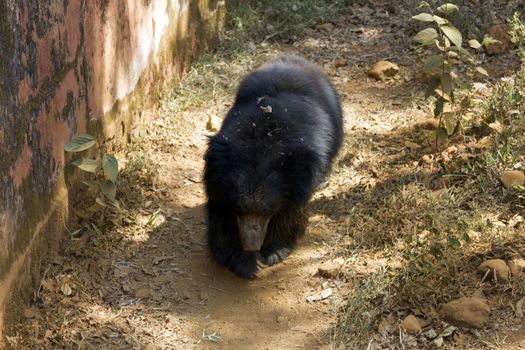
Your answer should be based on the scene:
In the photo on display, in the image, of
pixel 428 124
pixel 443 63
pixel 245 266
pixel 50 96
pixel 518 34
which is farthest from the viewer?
pixel 518 34

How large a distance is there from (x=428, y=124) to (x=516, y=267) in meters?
1.90

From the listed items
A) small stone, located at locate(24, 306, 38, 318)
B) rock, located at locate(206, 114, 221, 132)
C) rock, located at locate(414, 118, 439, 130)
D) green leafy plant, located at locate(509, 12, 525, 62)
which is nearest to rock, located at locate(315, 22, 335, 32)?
green leafy plant, located at locate(509, 12, 525, 62)

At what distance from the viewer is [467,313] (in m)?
3.86

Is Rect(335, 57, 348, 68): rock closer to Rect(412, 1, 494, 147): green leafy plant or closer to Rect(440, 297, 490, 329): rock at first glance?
Rect(412, 1, 494, 147): green leafy plant

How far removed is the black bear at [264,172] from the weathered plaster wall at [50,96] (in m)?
0.86

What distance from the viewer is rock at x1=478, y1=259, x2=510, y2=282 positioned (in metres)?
4.07

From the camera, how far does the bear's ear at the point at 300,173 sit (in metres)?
4.45

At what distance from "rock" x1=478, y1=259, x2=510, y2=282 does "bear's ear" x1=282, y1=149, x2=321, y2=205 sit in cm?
103

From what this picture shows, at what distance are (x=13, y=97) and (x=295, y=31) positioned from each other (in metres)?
4.31

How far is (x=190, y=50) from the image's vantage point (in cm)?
702

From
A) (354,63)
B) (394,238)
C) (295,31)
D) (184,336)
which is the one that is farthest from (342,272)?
(295,31)

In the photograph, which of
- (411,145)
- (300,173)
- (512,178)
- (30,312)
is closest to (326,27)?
(411,145)

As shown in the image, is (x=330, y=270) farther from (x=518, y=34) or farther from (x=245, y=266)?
(x=518, y=34)

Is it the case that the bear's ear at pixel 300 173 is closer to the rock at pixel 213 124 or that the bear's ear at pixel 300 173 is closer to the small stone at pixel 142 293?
the small stone at pixel 142 293
